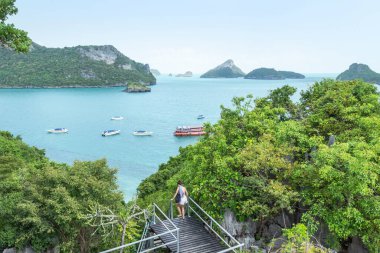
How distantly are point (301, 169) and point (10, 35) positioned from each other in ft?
36.3

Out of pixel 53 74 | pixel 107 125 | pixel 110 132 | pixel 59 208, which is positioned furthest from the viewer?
pixel 53 74

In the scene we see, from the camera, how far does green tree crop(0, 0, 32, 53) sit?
30.4 feet

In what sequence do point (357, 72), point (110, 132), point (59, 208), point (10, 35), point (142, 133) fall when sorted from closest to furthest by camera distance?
point (10, 35) → point (59, 208) → point (142, 133) → point (110, 132) → point (357, 72)

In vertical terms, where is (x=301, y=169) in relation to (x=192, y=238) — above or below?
above

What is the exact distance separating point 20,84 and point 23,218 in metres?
169

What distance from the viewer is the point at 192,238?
1183 centimetres

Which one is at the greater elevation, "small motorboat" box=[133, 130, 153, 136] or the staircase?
the staircase

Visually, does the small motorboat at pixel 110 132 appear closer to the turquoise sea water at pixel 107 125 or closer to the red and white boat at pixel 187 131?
the turquoise sea water at pixel 107 125

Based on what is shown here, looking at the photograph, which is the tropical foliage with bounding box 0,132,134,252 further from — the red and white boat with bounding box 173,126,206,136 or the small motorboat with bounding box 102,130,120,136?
the small motorboat with bounding box 102,130,120,136

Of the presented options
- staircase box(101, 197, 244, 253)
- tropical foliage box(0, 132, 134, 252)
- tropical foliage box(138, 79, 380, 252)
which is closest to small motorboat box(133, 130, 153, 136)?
tropical foliage box(138, 79, 380, 252)

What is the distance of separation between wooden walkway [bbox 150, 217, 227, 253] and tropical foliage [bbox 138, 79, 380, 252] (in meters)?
1.08

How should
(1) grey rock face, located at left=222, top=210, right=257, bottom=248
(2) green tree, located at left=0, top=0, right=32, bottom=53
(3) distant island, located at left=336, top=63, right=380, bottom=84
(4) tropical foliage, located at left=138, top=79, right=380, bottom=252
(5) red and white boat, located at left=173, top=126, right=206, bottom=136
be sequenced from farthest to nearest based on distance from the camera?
(3) distant island, located at left=336, top=63, right=380, bottom=84
(5) red and white boat, located at left=173, top=126, right=206, bottom=136
(1) grey rock face, located at left=222, top=210, right=257, bottom=248
(4) tropical foliage, located at left=138, top=79, right=380, bottom=252
(2) green tree, located at left=0, top=0, right=32, bottom=53

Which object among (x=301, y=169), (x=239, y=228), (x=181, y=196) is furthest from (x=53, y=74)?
(x=301, y=169)

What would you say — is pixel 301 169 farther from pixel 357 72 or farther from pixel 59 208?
pixel 357 72
